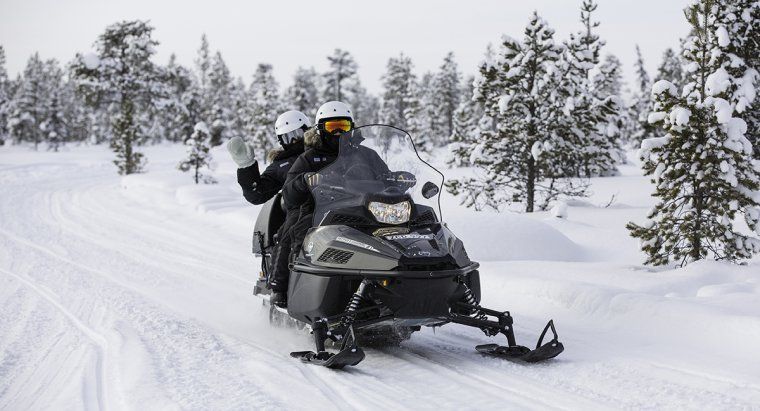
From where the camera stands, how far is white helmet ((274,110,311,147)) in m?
7.02

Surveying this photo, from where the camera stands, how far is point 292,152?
276 inches

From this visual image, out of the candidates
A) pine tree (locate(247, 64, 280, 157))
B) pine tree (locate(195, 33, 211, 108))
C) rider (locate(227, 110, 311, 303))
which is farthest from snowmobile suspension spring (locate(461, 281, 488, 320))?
pine tree (locate(195, 33, 211, 108))

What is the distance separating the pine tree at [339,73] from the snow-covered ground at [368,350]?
52362 millimetres

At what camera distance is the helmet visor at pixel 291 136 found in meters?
7.02

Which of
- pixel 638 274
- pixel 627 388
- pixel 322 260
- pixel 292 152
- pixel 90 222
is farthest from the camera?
pixel 90 222

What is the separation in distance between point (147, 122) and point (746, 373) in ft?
203

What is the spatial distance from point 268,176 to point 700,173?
6072mm

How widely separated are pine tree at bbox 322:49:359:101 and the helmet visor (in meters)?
57.2

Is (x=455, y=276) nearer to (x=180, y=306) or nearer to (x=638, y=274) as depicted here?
(x=180, y=306)

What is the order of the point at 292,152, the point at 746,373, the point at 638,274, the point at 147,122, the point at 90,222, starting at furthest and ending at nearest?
the point at 147,122 < the point at 90,222 < the point at 638,274 < the point at 292,152 < the point at 746,373

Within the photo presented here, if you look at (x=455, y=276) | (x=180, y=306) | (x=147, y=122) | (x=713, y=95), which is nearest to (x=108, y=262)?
(x=180, y=306)

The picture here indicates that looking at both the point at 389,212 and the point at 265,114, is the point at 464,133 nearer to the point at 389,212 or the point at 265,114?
the point at 265,114

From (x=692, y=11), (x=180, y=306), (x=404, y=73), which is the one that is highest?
(x=404, y=73)

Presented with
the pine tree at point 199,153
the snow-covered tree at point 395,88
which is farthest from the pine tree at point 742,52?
the snow-covered tree at point 395,88
